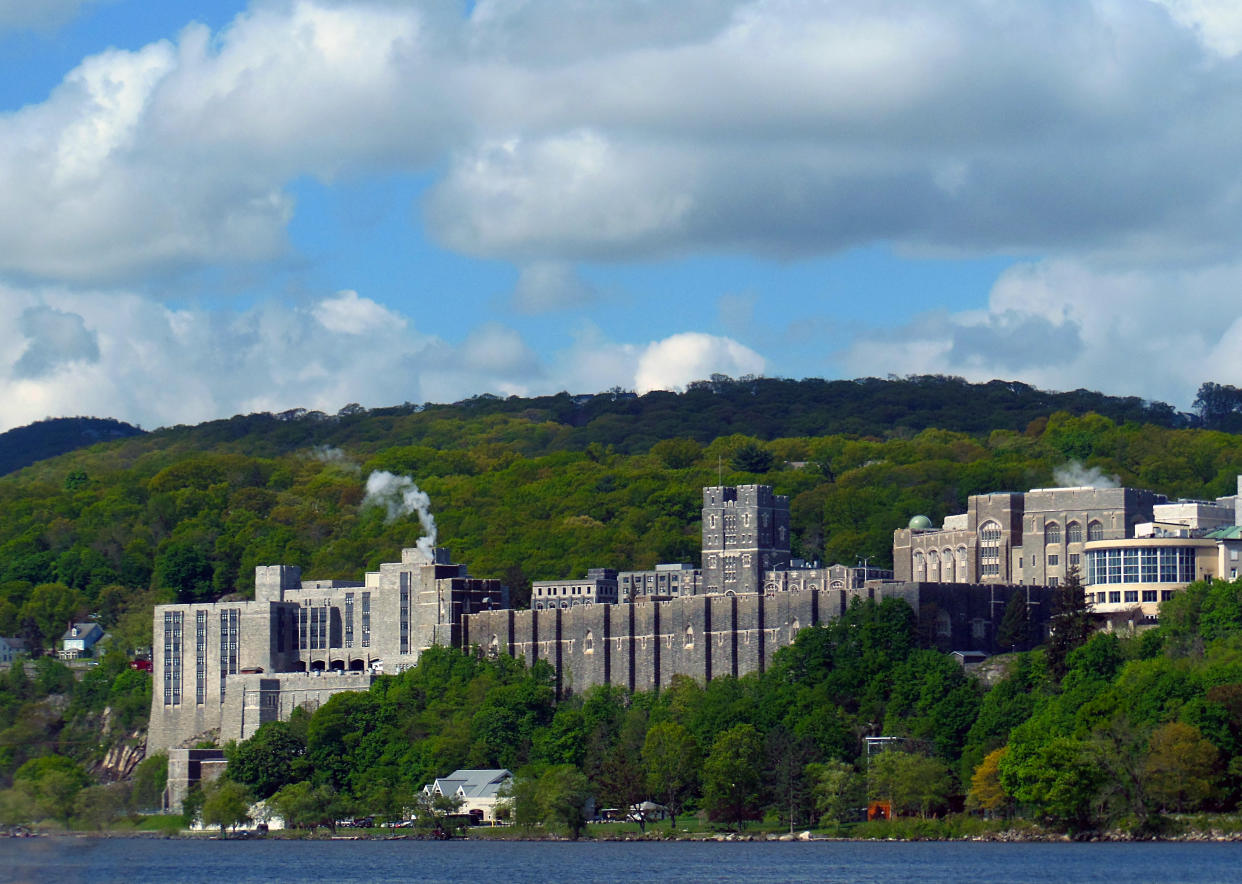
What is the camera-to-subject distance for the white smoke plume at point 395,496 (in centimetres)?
17825

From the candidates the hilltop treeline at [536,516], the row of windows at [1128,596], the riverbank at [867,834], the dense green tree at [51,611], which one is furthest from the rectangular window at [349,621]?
the row of windows at [1128,596]

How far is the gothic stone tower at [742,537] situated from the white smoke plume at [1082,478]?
2955 centimetres

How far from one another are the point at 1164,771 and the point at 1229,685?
312 inches

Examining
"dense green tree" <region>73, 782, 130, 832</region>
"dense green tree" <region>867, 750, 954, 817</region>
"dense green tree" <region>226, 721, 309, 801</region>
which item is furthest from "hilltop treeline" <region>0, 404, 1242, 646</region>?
"dense green tree" <region>867, 750, 954, 817</region>

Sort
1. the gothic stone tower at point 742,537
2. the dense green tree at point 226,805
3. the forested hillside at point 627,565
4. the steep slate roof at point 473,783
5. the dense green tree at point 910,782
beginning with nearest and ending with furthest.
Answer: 1. the dense green tree at point 910,782
2. the forested hillside at point 627,565
3. the steep slate roof at point 473,783
4. the dense green tree at point 226,805
5. the gothic stone tower at point 742,537

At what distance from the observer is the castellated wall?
12100 cm

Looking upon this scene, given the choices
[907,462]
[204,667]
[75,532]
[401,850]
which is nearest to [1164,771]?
[401,850]

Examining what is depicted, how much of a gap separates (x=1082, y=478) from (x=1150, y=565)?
36.2 meters

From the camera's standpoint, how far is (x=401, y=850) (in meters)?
108

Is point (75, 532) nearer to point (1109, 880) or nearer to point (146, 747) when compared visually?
point (146, 747)

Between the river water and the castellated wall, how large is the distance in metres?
17.1

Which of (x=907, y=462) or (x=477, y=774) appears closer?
(x=477, y=774)

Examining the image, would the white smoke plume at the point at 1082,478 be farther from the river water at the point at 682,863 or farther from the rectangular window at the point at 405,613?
the river water at the point at 682,863

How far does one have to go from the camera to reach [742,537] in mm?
130375
